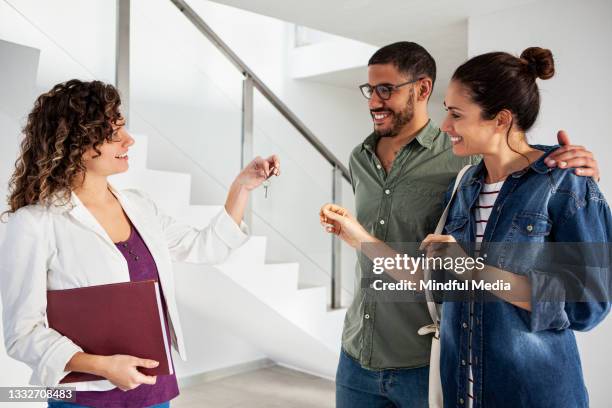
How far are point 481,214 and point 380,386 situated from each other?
1.90 feet

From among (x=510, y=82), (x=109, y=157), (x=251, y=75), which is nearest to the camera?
(x=510, y=82)

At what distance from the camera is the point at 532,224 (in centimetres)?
128

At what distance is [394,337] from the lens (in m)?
1.65

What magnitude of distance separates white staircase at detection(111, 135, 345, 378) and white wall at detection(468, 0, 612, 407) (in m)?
1.85

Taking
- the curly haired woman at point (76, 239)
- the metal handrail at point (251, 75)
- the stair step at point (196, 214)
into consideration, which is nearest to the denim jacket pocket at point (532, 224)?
the curly haired woman at point (76, 239)

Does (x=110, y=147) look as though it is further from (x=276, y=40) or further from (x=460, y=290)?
(x=276, y=40)

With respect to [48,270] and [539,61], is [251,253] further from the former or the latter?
[539,61]

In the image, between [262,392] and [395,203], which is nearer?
[395,203]

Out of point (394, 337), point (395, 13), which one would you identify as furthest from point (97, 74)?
point (394, 337)

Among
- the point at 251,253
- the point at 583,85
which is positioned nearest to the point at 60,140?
the point at 251,253

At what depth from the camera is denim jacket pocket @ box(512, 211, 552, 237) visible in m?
1.27

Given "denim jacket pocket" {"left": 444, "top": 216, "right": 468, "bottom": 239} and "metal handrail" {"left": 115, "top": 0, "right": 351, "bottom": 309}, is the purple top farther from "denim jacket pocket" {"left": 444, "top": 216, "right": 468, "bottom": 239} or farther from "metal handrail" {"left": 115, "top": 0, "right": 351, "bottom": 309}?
"metal handrail" {"left": 115, "top": 0, "right": 351, "bottom": 309}

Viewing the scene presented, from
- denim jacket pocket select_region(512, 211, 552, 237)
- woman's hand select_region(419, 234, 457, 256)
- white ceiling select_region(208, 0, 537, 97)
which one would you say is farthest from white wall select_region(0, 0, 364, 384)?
denim jacket pocket select_region(512, 211, 552, 237)

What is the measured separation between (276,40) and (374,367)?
5.35 meters
